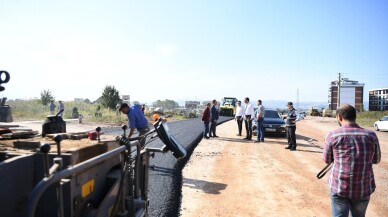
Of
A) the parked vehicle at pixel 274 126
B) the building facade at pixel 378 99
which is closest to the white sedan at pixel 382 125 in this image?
the parked vehicle at pixel 274 126

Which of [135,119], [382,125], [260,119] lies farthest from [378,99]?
[135,119]

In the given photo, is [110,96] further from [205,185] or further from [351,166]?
[351,166]

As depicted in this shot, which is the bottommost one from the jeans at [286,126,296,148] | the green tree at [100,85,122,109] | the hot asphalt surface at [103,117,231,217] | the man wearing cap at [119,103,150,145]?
the hot asphalt surface at [103,117,231,217]

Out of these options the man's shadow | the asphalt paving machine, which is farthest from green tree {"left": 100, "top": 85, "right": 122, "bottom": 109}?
the asphalt paving machine

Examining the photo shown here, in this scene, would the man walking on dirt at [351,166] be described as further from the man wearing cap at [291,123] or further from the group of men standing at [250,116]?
the group of men standing at [250,116]

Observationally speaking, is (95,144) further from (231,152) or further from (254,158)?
(231,152)

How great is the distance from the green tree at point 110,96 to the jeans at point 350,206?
3688cm

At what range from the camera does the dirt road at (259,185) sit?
5.87m

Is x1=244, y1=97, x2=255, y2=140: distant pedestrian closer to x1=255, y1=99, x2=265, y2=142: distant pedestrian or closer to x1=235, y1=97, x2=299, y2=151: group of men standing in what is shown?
x1=235, y1=97, x2=299, y2=151: group of men standing

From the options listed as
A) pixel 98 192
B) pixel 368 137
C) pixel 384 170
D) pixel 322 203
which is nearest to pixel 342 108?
pixel 368 137

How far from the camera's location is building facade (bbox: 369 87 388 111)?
99950mm

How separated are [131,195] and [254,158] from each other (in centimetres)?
786

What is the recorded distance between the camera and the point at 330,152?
363cm

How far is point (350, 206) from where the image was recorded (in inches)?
139
